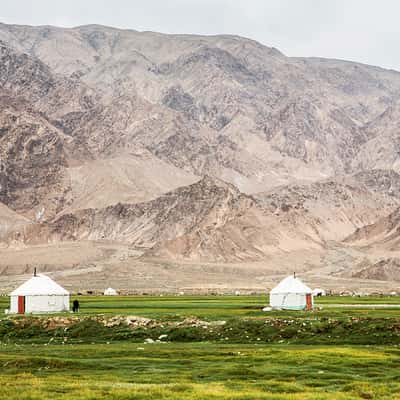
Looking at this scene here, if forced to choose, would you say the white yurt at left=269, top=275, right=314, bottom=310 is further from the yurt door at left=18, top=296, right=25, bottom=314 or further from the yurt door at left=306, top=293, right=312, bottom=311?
the yurt door at left=18, top=296, right=25, bottom=314

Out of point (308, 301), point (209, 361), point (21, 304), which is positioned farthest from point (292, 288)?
point (209, 361)

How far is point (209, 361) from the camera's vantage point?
38031 millimetres

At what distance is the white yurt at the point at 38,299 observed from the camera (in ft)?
257

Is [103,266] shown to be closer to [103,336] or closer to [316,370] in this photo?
[103,336]

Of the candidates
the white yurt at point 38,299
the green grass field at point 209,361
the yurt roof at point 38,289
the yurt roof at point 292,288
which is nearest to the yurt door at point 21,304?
the white yurt at point 38,299

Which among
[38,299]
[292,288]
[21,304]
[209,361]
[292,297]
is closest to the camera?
[209,361]

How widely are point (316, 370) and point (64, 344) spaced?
20095 mm

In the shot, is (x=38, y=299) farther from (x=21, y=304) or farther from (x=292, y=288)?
(x=292, y=288)

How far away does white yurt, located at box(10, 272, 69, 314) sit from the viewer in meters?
78.4

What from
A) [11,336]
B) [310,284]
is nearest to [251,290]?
[310,284]

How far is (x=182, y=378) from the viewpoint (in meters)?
32.6

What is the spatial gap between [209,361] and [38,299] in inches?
1715

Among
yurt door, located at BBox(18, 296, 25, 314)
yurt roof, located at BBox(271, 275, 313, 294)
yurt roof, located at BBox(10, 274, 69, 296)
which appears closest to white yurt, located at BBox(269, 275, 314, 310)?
yurt roof, located at BBox(271, 275, 313, 294)

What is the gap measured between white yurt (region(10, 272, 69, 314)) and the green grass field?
19452mm
